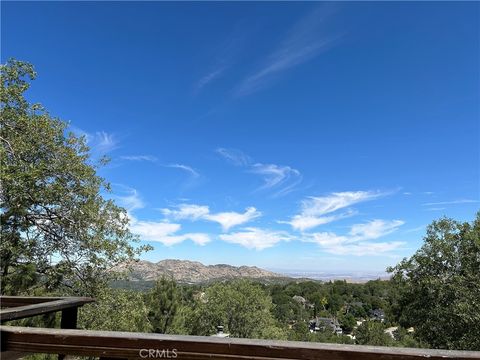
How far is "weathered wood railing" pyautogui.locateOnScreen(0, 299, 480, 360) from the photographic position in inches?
53.8

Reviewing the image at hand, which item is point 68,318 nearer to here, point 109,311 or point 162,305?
point 109,311

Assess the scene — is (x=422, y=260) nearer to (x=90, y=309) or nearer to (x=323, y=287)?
(x=90, y=309)

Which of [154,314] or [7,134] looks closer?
[7,134]

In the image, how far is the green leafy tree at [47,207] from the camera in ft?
28.6

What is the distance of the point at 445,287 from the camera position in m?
16.8

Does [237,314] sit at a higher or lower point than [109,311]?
lower

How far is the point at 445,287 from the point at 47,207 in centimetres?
1593

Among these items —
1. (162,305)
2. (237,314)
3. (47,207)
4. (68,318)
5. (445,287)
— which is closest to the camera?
(68,318)

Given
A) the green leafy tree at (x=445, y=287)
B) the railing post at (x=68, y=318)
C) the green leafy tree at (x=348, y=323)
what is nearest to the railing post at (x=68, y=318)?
the railing post at (x=68, y=318)

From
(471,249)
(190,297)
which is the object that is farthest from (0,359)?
(190,297)

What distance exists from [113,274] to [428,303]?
46.8 feet

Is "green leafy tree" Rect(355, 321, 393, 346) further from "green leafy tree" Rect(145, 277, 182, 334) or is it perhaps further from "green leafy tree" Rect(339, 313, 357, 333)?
"green leafy tree" Rect(145, 277, 182, 334)

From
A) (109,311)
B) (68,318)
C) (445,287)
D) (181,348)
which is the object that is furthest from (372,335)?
(181,348)

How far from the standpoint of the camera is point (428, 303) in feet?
58.2
